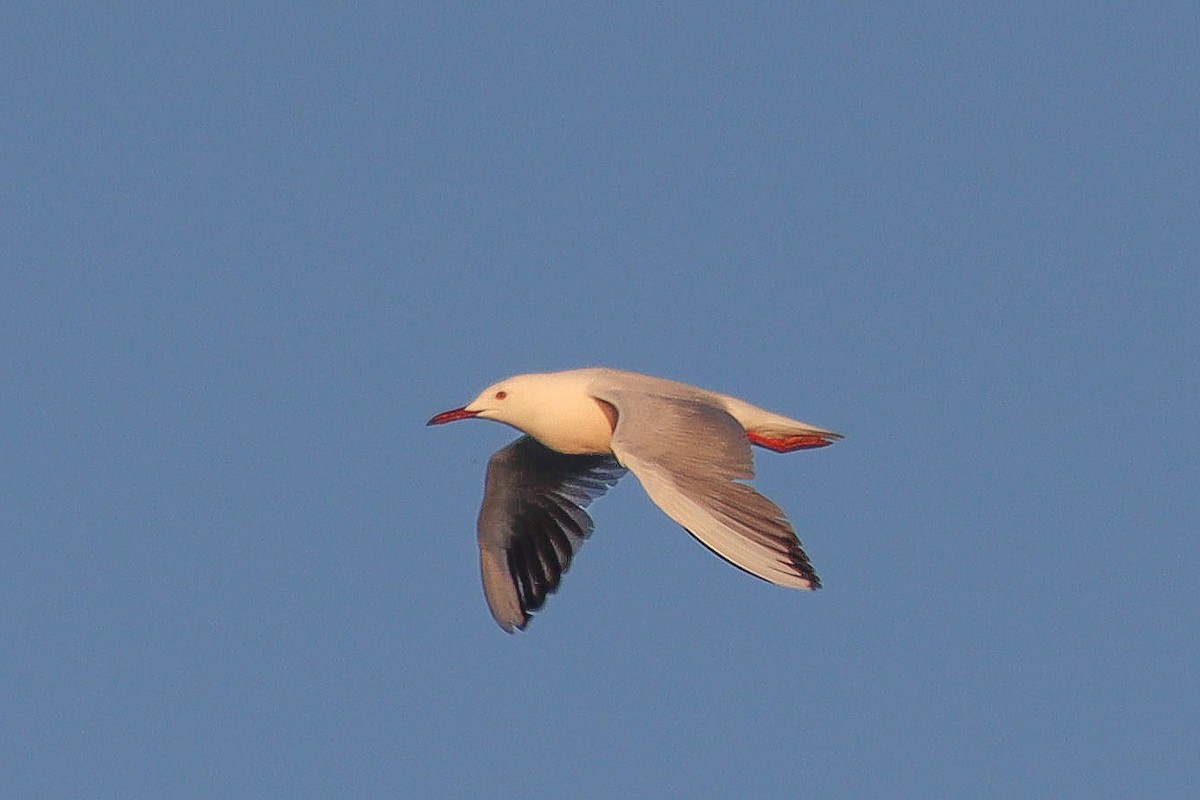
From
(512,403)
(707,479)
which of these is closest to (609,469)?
(512,403)

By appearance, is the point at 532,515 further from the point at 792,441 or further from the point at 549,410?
the point at 792,441

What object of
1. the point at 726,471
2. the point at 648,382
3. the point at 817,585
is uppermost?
the point at 648,382

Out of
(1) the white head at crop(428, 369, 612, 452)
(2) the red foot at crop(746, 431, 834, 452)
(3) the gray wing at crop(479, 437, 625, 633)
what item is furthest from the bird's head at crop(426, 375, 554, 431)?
(2) the red foot at crop(746, 431, 834, 452)

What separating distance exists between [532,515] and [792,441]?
2.17m

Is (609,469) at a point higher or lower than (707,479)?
higher

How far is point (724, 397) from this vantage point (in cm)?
1333

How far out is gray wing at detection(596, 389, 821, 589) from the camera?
9.83 meters

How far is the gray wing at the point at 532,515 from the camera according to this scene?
1426cm

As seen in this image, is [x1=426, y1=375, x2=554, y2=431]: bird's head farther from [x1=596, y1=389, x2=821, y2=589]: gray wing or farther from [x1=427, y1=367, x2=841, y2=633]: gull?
[x1=596, y1=389, x2=821, y2=589]: gray wing

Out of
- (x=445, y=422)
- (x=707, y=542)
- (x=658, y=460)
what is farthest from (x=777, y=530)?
(x=445, y=422)

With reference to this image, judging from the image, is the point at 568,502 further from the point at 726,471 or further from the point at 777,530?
the point at 777,530

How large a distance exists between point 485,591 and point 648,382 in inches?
85.9

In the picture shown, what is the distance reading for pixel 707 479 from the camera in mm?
10703

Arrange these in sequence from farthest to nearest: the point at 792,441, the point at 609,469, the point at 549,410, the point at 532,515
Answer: the point at 609,469, the point at 532,515, the point at 792,441, the point at 549,410
